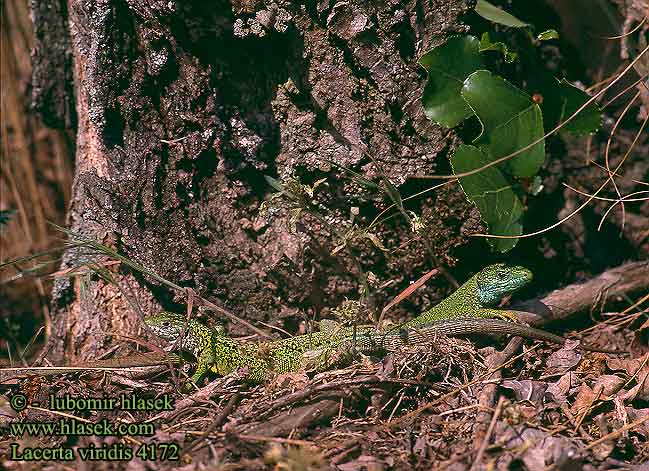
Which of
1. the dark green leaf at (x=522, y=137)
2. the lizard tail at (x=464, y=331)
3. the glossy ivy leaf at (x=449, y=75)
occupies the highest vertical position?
the glossy ivy leaf at (x=449, y=75)

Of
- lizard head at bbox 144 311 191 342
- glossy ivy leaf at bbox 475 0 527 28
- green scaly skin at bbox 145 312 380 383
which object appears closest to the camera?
glossy ivy leaf at bbox 475 0 527 28

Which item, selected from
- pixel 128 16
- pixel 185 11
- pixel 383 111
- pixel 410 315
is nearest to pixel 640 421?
pixel 410 315

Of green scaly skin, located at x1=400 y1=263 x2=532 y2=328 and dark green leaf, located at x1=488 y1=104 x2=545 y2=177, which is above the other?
dark green leaf, located at x1=488 y1=104 x2=545 y2=177

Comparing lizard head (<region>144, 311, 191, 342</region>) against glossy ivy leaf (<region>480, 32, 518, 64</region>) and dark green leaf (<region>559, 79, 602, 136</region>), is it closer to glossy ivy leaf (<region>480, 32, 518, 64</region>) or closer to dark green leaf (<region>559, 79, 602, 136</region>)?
glossy ivy leaf (<region>480, 32, 518, 64</region>)

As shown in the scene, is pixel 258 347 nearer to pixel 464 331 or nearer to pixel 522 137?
pixel 464 331

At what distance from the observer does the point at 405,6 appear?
2.68 m

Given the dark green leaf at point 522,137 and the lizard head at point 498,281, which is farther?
the lizard head at point 498,281

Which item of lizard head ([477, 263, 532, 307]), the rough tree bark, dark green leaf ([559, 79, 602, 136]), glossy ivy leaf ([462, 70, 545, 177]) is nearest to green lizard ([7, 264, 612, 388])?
lizard head ([477, 263, 532, 307])

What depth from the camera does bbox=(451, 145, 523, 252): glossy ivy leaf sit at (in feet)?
8.73

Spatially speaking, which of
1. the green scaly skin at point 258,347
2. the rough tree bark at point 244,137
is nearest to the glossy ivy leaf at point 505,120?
the rough tree bark at point 244,137

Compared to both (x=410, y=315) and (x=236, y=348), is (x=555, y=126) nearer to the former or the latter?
(x=410, y=315)

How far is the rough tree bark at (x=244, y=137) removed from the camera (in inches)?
107

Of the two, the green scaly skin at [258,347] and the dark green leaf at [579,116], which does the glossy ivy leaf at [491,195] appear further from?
the green scaly skin at [258,347]

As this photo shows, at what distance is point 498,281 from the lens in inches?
116
